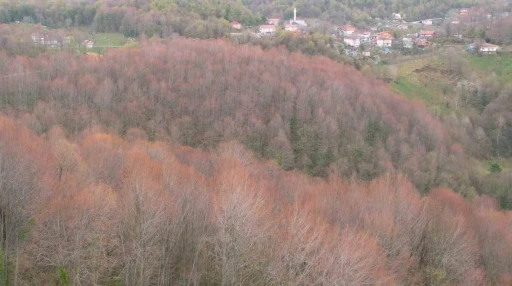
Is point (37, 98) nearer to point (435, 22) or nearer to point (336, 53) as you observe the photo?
point (336, 53)

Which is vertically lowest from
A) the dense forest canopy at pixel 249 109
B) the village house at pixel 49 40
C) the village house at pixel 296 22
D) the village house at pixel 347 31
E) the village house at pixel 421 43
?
the dense forest canopy at pixel 249 109

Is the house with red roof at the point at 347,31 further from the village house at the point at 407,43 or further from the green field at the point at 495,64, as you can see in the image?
the green field at the point at 495,64

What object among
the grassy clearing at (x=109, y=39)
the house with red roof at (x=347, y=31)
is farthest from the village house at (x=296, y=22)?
the grassy clearing at (x=109, y=39)

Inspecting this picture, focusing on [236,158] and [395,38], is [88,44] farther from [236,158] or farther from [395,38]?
[395,38]

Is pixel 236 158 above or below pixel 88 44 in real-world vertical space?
below

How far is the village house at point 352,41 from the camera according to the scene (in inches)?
3247

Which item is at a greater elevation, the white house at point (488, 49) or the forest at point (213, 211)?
the white house at point (488, 49)

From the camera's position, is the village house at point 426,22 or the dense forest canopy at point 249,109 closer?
the dense forest canopy at point 249,109

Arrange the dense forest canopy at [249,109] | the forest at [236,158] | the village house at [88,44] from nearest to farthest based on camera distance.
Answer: the forest at [236,158]
the dense forest canopy at [249,109]
the village house at [88,44]

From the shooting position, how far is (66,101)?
39.7 meters

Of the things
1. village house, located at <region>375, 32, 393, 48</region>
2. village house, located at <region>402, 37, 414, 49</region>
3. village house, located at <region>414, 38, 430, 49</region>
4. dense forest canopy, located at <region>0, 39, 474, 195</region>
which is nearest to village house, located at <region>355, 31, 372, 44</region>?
village house, located at <region>375, 32, 393, 48</region>

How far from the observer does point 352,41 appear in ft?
281

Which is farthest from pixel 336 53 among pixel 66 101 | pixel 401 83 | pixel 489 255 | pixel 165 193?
pixel 165 193

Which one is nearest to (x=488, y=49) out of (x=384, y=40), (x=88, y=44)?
(x=384, y=40)
